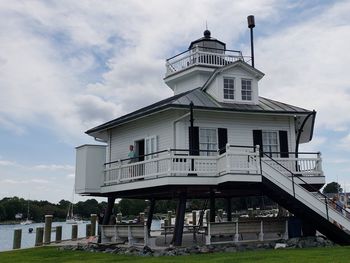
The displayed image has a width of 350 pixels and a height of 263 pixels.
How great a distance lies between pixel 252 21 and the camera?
2842 cm

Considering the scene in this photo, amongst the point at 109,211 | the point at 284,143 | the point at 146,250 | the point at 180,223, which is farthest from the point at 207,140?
the point at 109,211

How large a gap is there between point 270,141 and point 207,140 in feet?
10.9

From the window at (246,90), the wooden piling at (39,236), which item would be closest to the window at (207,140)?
the window at (246,90)

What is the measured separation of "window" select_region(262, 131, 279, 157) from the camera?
23.8 m

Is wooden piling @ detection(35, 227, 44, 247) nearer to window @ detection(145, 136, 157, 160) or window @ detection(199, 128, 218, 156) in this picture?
window @ detection(145, 136, 157, 160)

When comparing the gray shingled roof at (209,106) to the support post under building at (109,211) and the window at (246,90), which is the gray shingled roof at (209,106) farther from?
the support post under building at (109,211)

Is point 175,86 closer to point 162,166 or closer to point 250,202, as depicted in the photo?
point 162,166

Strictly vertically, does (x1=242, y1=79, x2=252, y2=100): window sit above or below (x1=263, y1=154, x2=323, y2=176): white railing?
above

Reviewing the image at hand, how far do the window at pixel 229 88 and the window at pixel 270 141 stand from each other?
2.37 m

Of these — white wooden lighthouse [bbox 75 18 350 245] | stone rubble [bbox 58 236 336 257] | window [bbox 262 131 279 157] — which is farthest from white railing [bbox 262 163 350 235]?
window [bbox 262 131 279 157]

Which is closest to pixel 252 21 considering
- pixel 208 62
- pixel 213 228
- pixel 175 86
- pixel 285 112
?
pixel 208 62

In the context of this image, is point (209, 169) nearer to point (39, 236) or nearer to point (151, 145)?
point (151, 145)

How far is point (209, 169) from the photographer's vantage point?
20953 mm

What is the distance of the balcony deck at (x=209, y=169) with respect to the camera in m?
20.1
